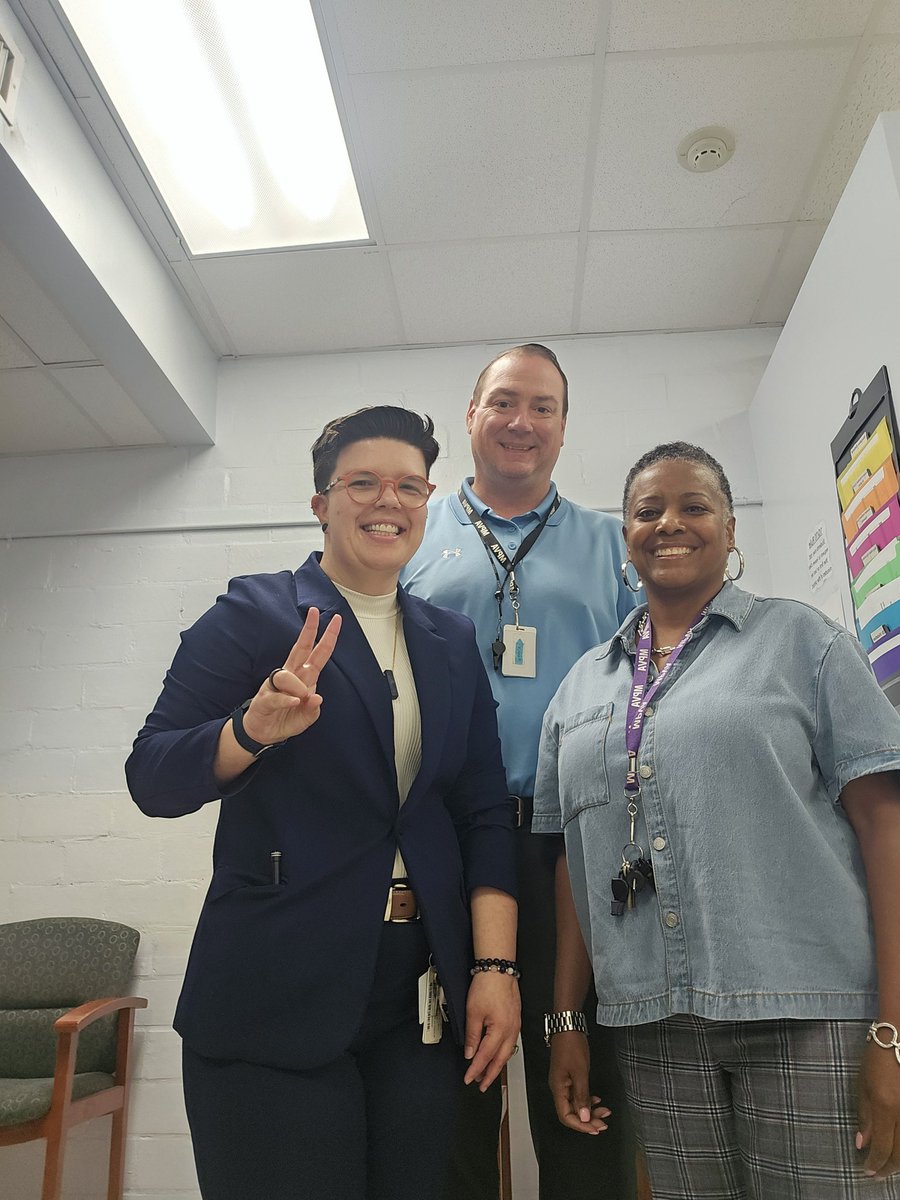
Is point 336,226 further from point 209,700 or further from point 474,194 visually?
point 209,700

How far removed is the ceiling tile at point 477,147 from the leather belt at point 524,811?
211cm

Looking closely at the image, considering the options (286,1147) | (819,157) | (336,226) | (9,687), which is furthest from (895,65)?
(9,687)

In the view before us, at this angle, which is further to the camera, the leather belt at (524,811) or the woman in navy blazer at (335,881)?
the leather belt at (524,811)

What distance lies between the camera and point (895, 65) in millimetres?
2531

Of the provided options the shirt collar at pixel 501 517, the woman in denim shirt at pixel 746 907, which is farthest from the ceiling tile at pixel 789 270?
the woman in denim shirt at pixel 746 907

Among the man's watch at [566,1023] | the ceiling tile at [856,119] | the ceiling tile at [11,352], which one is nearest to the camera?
the man's watch at [566,1023]

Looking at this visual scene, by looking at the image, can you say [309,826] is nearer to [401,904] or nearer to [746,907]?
[401,904]

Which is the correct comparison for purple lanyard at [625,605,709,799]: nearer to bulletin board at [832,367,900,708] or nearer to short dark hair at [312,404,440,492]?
short dark hair at [312,404,440,492]

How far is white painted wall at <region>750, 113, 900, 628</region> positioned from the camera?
2158mm

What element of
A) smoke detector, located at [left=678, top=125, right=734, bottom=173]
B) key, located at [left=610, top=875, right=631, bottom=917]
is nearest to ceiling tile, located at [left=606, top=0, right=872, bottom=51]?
smoke detector, located at [left=678, top=125, right=734, bottom=173]

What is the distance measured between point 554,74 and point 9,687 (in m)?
2.85

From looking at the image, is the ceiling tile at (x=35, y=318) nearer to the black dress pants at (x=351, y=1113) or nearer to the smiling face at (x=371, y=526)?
the smiling face at (x=371, y=526)

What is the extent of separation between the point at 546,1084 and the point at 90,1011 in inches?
65.6

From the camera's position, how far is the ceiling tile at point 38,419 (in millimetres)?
3254
